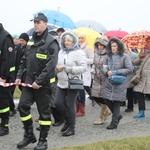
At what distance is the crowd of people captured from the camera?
5.30 meters

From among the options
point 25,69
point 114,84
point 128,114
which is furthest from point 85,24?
point 25,69

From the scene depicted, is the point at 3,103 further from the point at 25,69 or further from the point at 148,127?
the point at 148,127

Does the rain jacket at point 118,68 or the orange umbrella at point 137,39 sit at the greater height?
the orange umbrella at point 137,39

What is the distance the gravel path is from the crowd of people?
0.52 ft

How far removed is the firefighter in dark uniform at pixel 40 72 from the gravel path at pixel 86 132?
0.47 metres

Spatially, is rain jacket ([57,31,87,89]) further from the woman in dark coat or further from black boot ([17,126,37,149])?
black boot ([17,126,37,149])

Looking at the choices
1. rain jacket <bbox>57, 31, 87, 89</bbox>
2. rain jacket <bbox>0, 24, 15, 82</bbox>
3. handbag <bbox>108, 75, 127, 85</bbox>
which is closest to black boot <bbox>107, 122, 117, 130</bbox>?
handbag <bbox>108, 75, 127, 85</bbox>

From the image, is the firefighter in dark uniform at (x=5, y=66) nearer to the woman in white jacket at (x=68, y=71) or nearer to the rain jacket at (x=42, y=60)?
the rain jacket at (x=42, y=60)

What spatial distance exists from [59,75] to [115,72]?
1.16m

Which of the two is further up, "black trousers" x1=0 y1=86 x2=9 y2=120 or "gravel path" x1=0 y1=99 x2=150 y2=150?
"black trousers" x1=0 y1=86 x2=9 y2=120

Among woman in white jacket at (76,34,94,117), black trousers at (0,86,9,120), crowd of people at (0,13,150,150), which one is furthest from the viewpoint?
woman in white jacket at (76,34,94,117)

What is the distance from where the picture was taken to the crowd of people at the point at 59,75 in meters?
5.30

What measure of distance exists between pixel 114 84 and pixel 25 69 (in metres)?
2.05

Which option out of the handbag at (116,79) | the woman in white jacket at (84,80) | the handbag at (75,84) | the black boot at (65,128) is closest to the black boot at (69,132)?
the black boot at (65,128)
